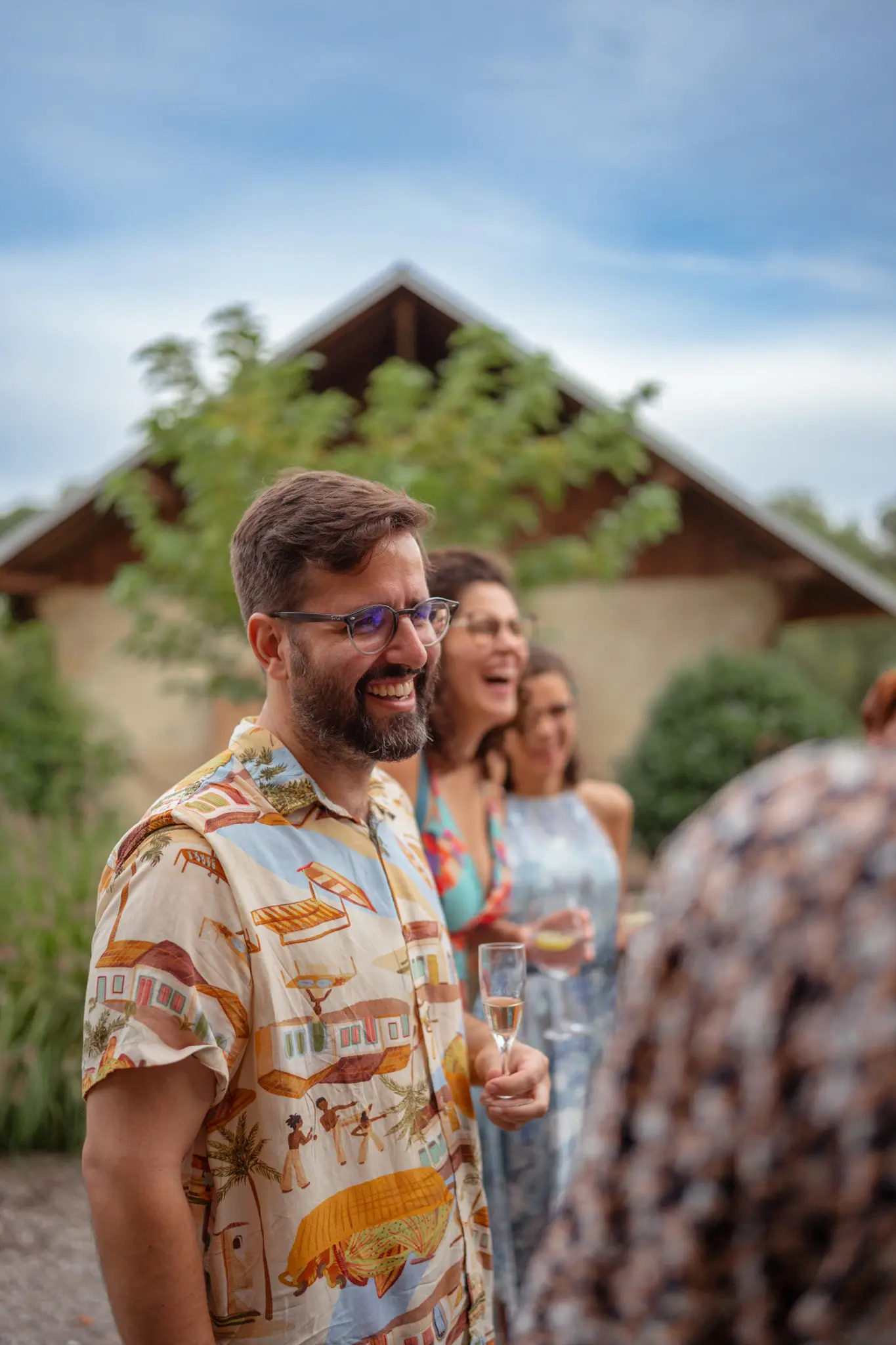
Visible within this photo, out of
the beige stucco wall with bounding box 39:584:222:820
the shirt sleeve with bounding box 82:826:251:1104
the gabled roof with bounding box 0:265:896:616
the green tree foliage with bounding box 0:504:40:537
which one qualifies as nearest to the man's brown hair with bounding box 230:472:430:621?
the shirt sleeve with bounding box 82:826:251:1104

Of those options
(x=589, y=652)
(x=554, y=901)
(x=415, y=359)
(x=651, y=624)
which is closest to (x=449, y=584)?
(x=554, y=901)

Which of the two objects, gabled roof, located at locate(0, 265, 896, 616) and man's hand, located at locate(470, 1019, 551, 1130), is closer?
man's hand, located at locate(470, 1019, 551, 1130)

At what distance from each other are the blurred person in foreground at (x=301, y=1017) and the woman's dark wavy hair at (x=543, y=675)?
6.34 feet

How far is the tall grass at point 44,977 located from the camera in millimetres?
6094

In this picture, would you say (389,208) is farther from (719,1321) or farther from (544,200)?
(719,1321)

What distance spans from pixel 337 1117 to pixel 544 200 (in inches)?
613

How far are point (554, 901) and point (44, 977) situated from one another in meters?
4.03

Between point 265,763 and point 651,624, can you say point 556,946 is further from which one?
point 651,624

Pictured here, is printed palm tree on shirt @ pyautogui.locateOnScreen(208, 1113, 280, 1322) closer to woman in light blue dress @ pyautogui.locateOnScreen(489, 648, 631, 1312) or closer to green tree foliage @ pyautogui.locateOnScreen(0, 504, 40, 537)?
woman in light blue dress @ pyautogui.locateOnScreen(489, 648, 631, 1312)

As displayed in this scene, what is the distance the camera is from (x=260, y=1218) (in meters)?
1.72

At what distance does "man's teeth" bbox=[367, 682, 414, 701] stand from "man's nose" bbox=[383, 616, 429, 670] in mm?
41

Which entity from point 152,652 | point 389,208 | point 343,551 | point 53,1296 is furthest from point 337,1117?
point 389,208

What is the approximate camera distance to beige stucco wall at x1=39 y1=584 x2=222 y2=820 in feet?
43.5

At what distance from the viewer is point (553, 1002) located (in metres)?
3.47
